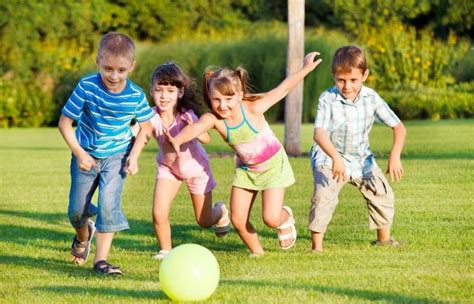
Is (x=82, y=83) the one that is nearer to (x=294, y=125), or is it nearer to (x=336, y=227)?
(x=336, y=227)

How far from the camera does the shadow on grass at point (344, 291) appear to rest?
6.00 meters

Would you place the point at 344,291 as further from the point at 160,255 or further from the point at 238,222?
the point at 160,255

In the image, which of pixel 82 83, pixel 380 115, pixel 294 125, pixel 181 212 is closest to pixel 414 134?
pixel 294 125

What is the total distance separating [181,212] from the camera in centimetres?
1120

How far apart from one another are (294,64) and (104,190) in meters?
10.6

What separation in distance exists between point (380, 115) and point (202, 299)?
288cm

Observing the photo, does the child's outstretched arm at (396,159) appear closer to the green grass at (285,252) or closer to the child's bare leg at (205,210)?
the green grass at (285,252)

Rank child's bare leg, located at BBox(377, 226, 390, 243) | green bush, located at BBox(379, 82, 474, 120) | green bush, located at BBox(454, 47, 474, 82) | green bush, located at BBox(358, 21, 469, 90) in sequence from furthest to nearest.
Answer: green bush, located at BBox(454, 47, 474, 82)
green bush, located at BBox(358, 21, 469, 90)
green bush, located at BBox(379, 82, 474, 120)
child's bare leg, located at BBox(377, 226, 390, 243)

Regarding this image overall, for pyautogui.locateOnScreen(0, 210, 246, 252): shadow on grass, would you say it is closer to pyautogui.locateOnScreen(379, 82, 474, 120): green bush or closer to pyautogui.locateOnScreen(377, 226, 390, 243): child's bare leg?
pyautogui.locateOnScreen(377, 226, 390, 243): child's bare leg

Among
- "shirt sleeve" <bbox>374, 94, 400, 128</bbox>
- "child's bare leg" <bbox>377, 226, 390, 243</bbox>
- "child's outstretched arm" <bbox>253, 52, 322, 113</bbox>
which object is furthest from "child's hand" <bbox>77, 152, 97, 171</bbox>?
"child's bare leg" <bbox>377, 226, 390, 243</bbox>

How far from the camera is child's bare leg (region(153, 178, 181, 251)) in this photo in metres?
8.36

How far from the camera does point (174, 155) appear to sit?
8.52 meters

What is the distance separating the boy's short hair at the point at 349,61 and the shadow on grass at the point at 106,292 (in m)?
2.58

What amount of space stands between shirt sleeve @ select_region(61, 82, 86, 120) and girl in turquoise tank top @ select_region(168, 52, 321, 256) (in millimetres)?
797
